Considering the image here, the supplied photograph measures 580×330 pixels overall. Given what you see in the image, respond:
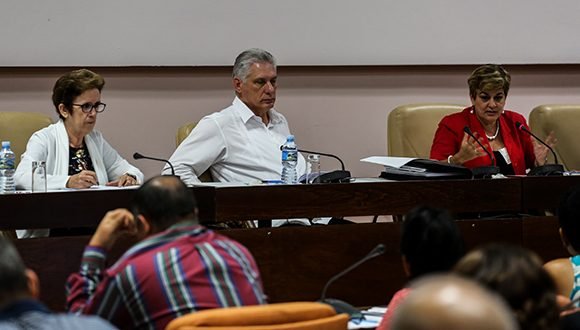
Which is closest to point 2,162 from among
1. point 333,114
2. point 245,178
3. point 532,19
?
point 245,178

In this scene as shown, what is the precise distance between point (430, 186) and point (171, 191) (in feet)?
5.34

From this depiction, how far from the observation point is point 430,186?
3.99 m

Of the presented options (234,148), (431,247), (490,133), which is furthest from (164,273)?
(490,133)

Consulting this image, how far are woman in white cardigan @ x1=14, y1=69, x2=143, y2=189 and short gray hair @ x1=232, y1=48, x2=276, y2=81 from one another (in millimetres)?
702

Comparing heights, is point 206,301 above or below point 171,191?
below

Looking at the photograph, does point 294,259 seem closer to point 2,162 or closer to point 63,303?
point 63,303

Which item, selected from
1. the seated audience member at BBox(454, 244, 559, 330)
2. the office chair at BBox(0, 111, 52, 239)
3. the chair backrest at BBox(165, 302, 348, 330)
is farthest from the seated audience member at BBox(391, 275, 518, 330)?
the office chair at BBox(0, 111, 52, 239)

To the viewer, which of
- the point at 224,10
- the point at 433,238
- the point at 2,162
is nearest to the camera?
the point at 433,238

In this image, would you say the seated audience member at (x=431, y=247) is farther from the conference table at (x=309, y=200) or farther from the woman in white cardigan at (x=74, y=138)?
the woman in white cardigan at (x=74, y=138)

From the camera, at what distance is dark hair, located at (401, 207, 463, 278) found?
7.84 ft

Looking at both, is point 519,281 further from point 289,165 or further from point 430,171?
point 289,165

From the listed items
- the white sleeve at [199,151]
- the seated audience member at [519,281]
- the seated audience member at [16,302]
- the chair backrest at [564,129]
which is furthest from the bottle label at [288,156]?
the seated audience member at [519,281]

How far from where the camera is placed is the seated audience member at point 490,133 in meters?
4.85

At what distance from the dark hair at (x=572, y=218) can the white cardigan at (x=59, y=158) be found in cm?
212
